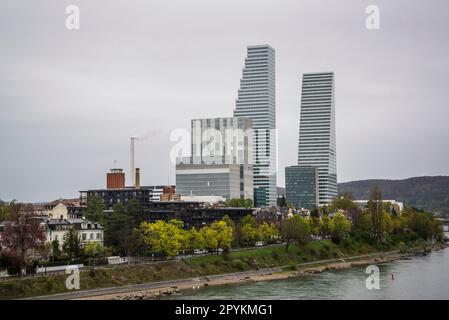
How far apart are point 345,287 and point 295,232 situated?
2803 centimetres

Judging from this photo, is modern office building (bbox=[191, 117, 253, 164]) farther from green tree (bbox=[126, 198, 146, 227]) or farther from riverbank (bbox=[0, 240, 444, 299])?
green tree (bbox=[126, 198, 146, 227])

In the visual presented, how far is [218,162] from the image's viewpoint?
167 metres

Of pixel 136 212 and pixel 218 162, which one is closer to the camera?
pixel 136 212

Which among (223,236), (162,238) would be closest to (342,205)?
(223,236)

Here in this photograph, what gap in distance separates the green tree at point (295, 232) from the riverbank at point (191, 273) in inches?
44.7

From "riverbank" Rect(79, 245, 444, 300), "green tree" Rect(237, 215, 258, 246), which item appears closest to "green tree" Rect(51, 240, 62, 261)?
"riverbank" Rect(79, 245, 444, 300)

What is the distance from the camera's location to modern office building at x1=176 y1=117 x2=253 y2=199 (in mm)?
159625

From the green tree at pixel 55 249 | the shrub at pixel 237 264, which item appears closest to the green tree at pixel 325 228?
the shrub at pixel 237 264

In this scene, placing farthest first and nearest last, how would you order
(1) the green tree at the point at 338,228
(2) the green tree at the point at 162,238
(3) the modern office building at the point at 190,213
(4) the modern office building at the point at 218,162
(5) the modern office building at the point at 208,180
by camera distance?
(4) the modern office building at the point at 218,162
(5) the modern office building at the point at 208,180
(1) the green tree at the point at 338,228
(3) the modern office building at the point at 190,213
(2) the green tree at the point at 162,238

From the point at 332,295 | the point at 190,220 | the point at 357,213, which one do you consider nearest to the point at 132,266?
the point at 332,295

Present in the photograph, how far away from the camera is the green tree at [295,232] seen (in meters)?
85.9

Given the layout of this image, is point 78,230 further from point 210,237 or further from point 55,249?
point 210,237

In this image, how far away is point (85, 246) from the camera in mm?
63375

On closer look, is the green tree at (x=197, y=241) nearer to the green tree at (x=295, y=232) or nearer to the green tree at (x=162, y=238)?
the green tree at (x=162, y=238)
